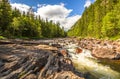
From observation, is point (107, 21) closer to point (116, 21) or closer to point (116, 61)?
point (116, 21)

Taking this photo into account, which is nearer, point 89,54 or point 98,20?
point 89,54

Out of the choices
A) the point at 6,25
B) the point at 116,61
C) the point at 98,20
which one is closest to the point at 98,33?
the point at 98,20

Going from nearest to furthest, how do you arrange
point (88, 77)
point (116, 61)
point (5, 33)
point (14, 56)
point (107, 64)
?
point (14, 56) < point (88, 77) < point (107, 64) < point (116, 61) < point (5, 33)

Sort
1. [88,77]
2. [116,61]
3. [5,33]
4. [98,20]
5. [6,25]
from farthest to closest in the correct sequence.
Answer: [98,20]
[6,25]
[5,33]
[116,61]
[88,77]

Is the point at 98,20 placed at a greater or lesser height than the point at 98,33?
greater

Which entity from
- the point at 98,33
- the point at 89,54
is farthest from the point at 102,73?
the point at 98,33

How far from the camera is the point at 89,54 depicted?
4194 centimetres

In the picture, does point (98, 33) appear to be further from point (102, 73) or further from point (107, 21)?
point (102, 73)

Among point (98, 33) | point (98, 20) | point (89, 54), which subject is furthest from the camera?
point (98, 20)

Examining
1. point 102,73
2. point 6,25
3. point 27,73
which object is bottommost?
point 102,73

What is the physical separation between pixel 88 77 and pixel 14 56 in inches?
378

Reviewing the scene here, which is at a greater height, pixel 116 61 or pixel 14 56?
pixel 14 56

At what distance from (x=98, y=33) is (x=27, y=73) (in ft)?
298

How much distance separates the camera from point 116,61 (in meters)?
35.0
